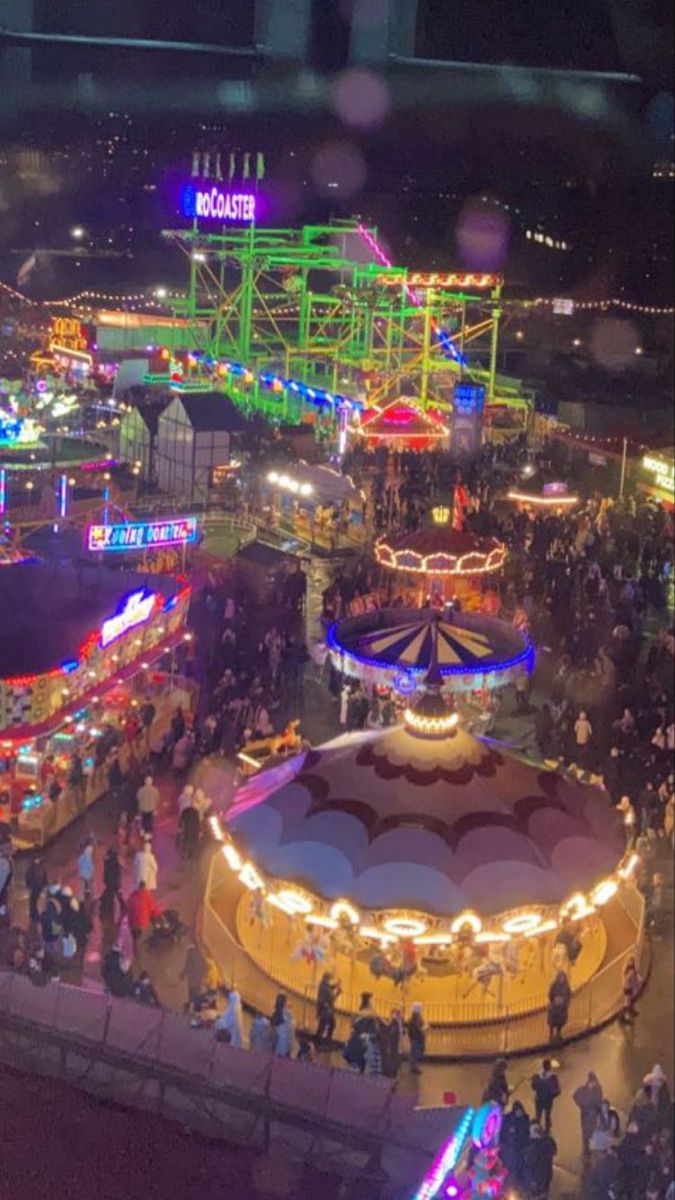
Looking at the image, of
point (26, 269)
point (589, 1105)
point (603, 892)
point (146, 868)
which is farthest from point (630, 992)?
point (26, 269)

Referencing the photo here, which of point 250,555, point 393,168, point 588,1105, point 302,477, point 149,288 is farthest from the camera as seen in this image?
point 149,288

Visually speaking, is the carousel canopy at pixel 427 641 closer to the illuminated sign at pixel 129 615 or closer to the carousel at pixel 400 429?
the illuminated sign at pixel 129 615

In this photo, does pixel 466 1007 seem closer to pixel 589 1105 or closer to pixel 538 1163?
pixel 589 1105

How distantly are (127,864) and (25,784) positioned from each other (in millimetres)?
1097

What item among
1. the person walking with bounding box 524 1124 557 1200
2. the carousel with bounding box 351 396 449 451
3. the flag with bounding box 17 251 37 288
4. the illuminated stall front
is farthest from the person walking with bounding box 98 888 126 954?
the flag with bounding box 17 251 37 288

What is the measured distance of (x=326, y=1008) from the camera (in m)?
7.65

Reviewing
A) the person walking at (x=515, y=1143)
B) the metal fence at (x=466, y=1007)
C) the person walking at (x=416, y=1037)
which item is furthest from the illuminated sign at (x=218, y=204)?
the person walking at (x=515, y=1143)

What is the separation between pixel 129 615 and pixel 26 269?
1872 centimetres

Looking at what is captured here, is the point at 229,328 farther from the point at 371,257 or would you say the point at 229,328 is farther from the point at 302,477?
the point at 302,477

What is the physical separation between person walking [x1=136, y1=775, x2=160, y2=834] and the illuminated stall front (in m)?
0.66

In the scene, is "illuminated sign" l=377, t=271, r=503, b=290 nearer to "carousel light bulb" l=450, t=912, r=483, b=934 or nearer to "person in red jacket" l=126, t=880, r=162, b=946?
"person in red jacket" l=126, t=880, r=162, b=946

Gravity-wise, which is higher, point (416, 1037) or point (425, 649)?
point (425, 649)

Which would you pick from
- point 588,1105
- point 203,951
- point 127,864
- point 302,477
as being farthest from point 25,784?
point 302,477

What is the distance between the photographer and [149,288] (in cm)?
3791
